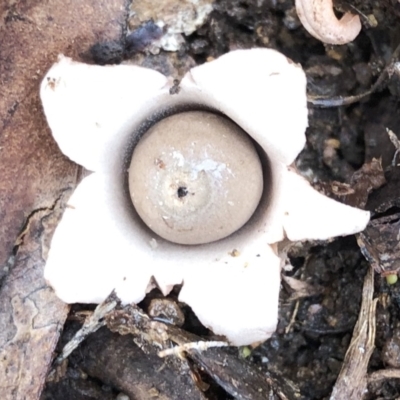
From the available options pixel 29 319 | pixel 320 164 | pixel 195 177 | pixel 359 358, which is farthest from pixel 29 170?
pixel 359 358

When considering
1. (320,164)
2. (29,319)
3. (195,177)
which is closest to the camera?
(195,177)

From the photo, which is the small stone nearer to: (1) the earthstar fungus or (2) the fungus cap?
(1) the earthstar fungus

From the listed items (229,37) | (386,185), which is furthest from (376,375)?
(229,37)

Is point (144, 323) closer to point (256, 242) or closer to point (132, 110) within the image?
point (256, 242)

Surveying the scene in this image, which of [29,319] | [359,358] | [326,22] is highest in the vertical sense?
[326,22]

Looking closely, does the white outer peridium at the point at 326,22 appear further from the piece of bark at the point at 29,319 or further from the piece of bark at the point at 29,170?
the piece of bark at the point at 29,319

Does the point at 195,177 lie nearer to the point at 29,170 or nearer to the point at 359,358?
the point at 29,170

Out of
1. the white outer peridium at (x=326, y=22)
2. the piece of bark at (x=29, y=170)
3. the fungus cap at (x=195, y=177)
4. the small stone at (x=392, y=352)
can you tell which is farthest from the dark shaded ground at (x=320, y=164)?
the fungus cap at (x=195, y=177)
